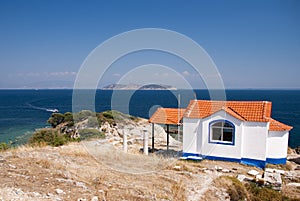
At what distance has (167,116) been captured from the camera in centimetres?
1425

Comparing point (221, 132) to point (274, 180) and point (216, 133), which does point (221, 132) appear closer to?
point (216, 133)

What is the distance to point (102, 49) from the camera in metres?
11.0

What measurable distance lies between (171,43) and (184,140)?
5.78 meters

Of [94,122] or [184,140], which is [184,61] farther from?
[94,122]

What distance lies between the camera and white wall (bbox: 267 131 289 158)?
12602 mm

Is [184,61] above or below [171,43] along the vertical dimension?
Result: below

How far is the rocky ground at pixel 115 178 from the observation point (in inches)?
271

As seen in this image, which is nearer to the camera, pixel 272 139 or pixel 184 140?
pixel 272 139

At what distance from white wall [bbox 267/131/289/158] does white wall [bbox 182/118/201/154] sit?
3.81 metres

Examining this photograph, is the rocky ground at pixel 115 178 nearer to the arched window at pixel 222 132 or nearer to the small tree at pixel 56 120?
the arched window at pixel 222 132

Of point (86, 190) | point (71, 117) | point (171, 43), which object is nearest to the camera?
point (86, 190)

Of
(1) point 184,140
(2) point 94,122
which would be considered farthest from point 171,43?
(2) point 94,122

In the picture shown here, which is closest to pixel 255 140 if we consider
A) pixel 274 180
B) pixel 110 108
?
pixel 274 180

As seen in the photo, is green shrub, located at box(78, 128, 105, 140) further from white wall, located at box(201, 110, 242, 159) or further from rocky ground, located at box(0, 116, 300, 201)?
white wall, located at box(201, 110, 242, 159)
